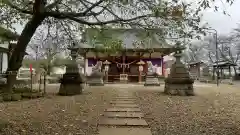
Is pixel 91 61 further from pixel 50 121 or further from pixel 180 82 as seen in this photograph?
pixel 50 121

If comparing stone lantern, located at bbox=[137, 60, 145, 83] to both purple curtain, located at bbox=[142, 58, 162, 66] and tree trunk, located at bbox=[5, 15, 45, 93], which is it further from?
tree trunk, located at bbox=[5, 15, 45, 93]

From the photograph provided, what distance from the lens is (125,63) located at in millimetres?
32219

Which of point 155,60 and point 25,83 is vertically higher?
point 155,60

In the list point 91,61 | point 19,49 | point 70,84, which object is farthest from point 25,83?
point 91,61

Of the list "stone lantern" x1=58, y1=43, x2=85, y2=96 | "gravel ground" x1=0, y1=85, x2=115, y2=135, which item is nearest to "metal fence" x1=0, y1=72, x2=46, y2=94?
"stone lantern" x1=58, y1=43, x2=85, y2=96

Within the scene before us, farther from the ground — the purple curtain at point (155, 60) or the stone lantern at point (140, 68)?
the purple curtain at point (155, 60)

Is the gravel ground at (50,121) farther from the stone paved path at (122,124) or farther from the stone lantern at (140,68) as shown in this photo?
the stone lantern at (140,68)

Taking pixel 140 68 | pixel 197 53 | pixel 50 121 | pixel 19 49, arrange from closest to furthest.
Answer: pixel 50 121 → pixel 19 49 → pixel 140 68 → pixel 197 53

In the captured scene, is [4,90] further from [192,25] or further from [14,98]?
[192,25]

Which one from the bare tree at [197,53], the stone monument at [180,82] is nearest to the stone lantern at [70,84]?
the stone monument at [180,82]

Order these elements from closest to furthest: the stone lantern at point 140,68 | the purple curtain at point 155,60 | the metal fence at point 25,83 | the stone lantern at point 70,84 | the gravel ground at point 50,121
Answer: the gravel ground at point 50,121
the metal fence at point 25,83
the stone lantern at point 70,84
the stone lantern at point 140,68
the purple curtain at point 155,60

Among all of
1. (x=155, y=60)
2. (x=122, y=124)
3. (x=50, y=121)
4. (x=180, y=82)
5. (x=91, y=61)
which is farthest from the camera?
(x=91, y=61)

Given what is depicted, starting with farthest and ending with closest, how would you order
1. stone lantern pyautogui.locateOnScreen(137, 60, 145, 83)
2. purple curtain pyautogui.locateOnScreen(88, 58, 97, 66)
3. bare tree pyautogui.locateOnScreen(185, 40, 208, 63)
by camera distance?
bare tree pyautogui.locateOnScreen(185, 40, 208, 63)
purple curtain pyautogui.locateOnScreen(88, 58, 97, 66)
stone lantern pyautogui.locateOnScreen(137, 60, 145, 83)

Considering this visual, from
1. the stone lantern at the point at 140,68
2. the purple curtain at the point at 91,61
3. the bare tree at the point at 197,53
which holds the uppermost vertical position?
the bare tree at the point at 197,53
